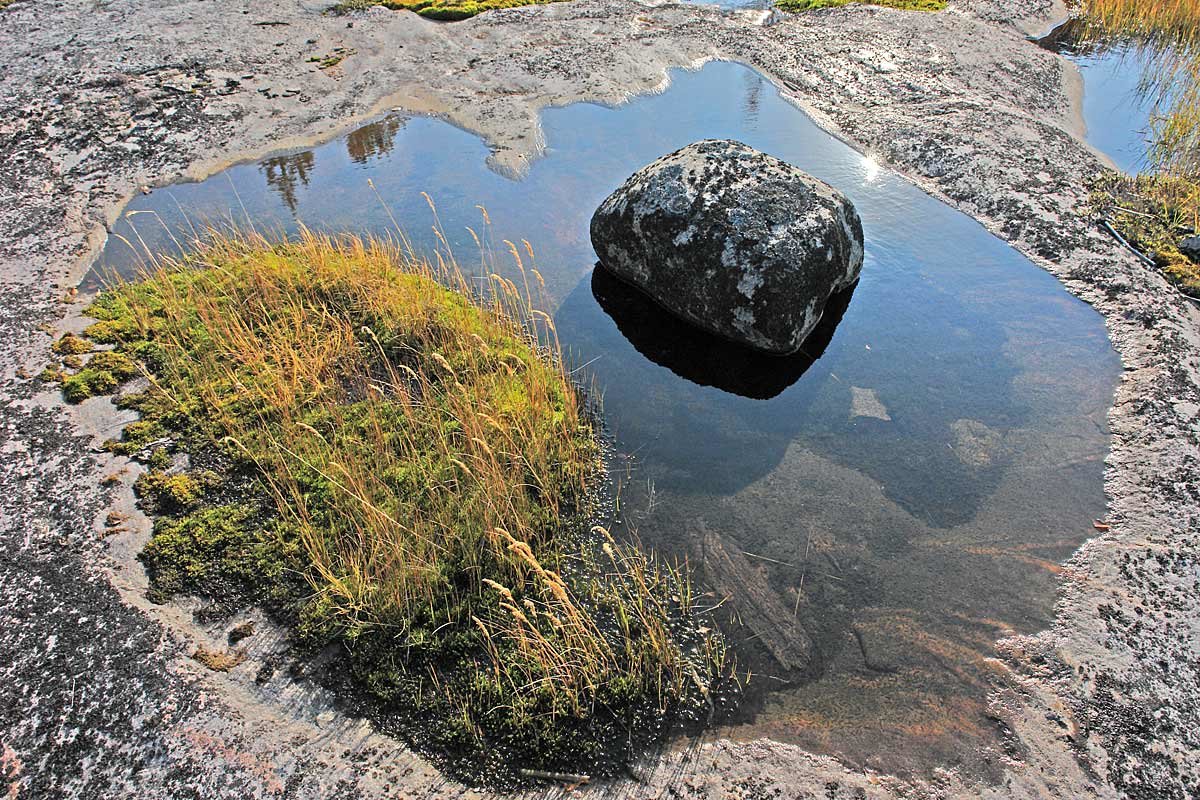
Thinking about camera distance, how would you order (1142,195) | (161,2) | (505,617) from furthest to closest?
(161,2)
(1142,195)
(505,617)

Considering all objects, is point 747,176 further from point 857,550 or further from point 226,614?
point 226,614

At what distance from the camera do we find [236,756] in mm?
4176

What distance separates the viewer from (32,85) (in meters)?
11.8

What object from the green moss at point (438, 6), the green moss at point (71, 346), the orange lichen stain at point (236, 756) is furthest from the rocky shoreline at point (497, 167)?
the green moss at point (438, 6)

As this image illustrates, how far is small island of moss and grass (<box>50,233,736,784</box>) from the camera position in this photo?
457 centimetres

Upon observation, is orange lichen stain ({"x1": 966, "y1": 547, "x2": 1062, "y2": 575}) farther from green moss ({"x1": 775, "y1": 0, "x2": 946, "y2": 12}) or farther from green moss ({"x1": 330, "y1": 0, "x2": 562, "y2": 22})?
green moss ({"x1": 330, "y1": 0, "x2": 562, "y2": 22})

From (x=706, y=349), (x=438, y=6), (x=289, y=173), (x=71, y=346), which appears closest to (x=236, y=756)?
(x=71, y=346)

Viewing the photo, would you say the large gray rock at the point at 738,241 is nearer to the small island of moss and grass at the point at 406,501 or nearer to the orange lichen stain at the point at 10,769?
the small island of moss and grass at the point at 406,501

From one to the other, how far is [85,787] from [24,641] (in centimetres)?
125

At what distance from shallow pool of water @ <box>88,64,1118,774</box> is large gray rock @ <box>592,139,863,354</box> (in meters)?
0.36

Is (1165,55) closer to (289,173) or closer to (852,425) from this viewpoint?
(852,425)

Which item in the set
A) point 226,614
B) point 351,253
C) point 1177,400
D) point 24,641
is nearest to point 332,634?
point 226,614

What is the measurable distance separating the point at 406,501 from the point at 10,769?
2.74m

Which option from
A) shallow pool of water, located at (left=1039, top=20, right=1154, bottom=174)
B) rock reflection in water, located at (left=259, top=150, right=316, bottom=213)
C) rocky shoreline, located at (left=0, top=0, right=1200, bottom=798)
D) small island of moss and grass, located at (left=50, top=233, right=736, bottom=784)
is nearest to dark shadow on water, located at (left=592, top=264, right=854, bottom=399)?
small island of moss and grass, located at (left=50, top=233, right=736, bottom=784)
